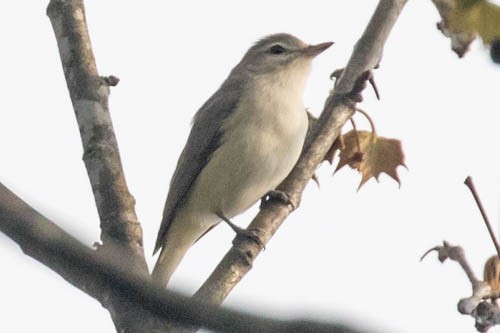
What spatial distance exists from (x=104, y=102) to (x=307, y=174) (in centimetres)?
130

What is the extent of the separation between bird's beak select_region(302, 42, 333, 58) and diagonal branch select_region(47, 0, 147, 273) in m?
2.59

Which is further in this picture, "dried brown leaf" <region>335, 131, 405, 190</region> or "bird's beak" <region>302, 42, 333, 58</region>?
"bird's beak" <region>302, 42, 333, 58</region>

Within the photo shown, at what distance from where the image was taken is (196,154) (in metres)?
6.29

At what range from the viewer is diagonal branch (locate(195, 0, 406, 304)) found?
3.77 m

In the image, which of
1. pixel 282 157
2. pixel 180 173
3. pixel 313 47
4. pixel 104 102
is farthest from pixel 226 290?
pixel 313 47

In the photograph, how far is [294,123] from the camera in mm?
5805

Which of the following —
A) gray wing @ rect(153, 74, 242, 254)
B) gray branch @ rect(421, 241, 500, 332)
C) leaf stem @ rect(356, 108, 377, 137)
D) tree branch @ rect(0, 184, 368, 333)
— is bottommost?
gray wing @ rect(153, 74, 242, 254)

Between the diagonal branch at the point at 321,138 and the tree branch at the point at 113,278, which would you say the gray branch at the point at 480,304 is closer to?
the diagonal branch at the point at 321,138

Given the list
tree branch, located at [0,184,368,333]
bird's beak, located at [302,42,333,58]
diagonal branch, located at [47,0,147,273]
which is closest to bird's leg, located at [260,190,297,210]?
diagonal branch, located at [47,0,147,273]

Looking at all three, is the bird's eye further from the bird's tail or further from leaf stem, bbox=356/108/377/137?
leaf stem, bbox=356/108/377/137

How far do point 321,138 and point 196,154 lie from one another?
2.01 meters

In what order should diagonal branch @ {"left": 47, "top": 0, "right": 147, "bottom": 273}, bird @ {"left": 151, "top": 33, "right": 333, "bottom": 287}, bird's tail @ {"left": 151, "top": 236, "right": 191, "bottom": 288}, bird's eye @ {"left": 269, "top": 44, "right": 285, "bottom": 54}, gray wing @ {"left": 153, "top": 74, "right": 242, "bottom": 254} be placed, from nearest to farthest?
diagonal branch @ {"left": 47, "top": 0, "right": 147, "bottom": 273} → bird @ {"left": 151, "top": 33, "right": 333, "bottom": 287} → bird's tail @ {"left": 151, "top": 236, "right": 191, "bottom": 288} → gray wing @ {"left": 153, "top": 74, "right": 242, "bottom": 254} → bird's eye @ {"left": 269, "top": 44, "right": 285, "bottom": 54}

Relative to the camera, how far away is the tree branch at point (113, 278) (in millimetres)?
732

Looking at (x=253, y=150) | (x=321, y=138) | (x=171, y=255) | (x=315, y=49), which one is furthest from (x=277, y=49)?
(x=321, y=138)
